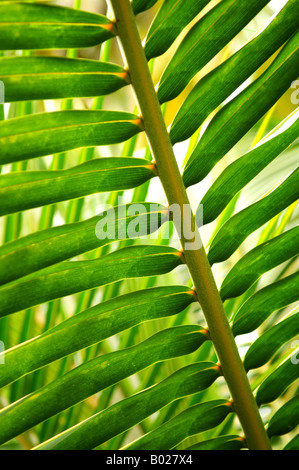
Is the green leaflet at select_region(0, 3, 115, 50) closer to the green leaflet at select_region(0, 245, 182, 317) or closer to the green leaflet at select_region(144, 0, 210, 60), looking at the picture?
the green leaflet at select_region(144, 0, 210, 60)

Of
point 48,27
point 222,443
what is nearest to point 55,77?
point 48,27

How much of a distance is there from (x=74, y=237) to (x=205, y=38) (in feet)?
0.84

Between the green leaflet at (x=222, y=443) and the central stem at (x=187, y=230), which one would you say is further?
the green leaflet at (x=222, y=443)

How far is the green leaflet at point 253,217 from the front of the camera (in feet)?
1.78

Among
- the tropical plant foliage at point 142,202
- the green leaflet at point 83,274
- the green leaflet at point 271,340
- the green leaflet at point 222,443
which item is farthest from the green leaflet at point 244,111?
the green leaflet at point 222,443

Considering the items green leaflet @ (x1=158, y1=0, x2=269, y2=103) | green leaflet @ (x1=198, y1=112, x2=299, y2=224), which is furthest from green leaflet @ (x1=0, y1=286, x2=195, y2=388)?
green leaflet @ (x1=158, y1=0, x2=269, y2=103)

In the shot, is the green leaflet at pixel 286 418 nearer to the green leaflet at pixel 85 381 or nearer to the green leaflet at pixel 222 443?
the green leaflet at pixel 222 443

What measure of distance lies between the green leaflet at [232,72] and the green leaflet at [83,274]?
5.5 inches

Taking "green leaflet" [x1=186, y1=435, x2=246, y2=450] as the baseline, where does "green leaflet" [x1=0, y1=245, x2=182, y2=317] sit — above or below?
above

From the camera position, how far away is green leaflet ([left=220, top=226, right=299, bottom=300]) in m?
0.55

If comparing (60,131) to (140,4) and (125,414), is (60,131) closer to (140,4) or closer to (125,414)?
(140,4)

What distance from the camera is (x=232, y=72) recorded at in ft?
1.66

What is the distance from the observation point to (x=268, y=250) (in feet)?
1.83

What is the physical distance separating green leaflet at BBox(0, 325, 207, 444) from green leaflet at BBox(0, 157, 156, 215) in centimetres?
19
